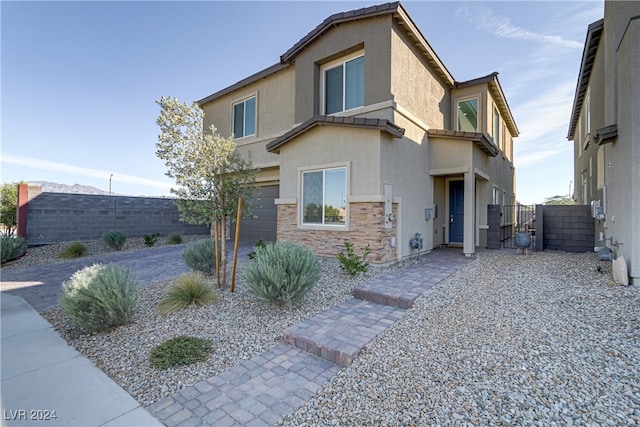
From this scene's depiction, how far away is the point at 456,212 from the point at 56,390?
1264 centimetres

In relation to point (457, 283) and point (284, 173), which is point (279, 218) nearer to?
A: point (284, 173)

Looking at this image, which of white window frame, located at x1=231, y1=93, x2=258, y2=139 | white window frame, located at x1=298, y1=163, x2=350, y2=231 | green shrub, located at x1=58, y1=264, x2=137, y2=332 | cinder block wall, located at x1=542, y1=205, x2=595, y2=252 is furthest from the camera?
white window frame, located at x1=231, y1=93, x2=258, y2=139

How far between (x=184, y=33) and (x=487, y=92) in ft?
40.4

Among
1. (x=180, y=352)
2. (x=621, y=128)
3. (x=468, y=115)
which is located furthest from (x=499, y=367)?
(x=468, y=115)

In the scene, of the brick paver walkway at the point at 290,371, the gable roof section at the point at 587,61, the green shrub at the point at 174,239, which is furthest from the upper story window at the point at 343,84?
the green shrub at the point at 174,239

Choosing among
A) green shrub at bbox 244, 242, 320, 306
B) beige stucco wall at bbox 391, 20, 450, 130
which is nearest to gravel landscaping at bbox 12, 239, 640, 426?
green shrub at bbox 244, 242, 320, 306

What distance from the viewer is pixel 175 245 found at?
43.4ft

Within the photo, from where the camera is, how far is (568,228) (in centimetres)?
1041

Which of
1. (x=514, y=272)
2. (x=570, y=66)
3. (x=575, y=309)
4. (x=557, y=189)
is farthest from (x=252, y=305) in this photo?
(x=557, y=189)

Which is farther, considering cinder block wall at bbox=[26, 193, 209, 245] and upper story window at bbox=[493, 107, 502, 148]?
upper story window at bbox=[493, 107, 502, 148]

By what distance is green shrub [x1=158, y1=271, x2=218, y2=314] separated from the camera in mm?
5156

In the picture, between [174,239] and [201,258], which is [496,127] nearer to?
[201,258]

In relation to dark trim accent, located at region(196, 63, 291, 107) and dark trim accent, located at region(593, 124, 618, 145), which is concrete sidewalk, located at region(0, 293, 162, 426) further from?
dark trim accent, located at region(196, 63, 291, 107)

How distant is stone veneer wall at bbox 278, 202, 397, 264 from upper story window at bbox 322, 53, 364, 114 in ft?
12.4
